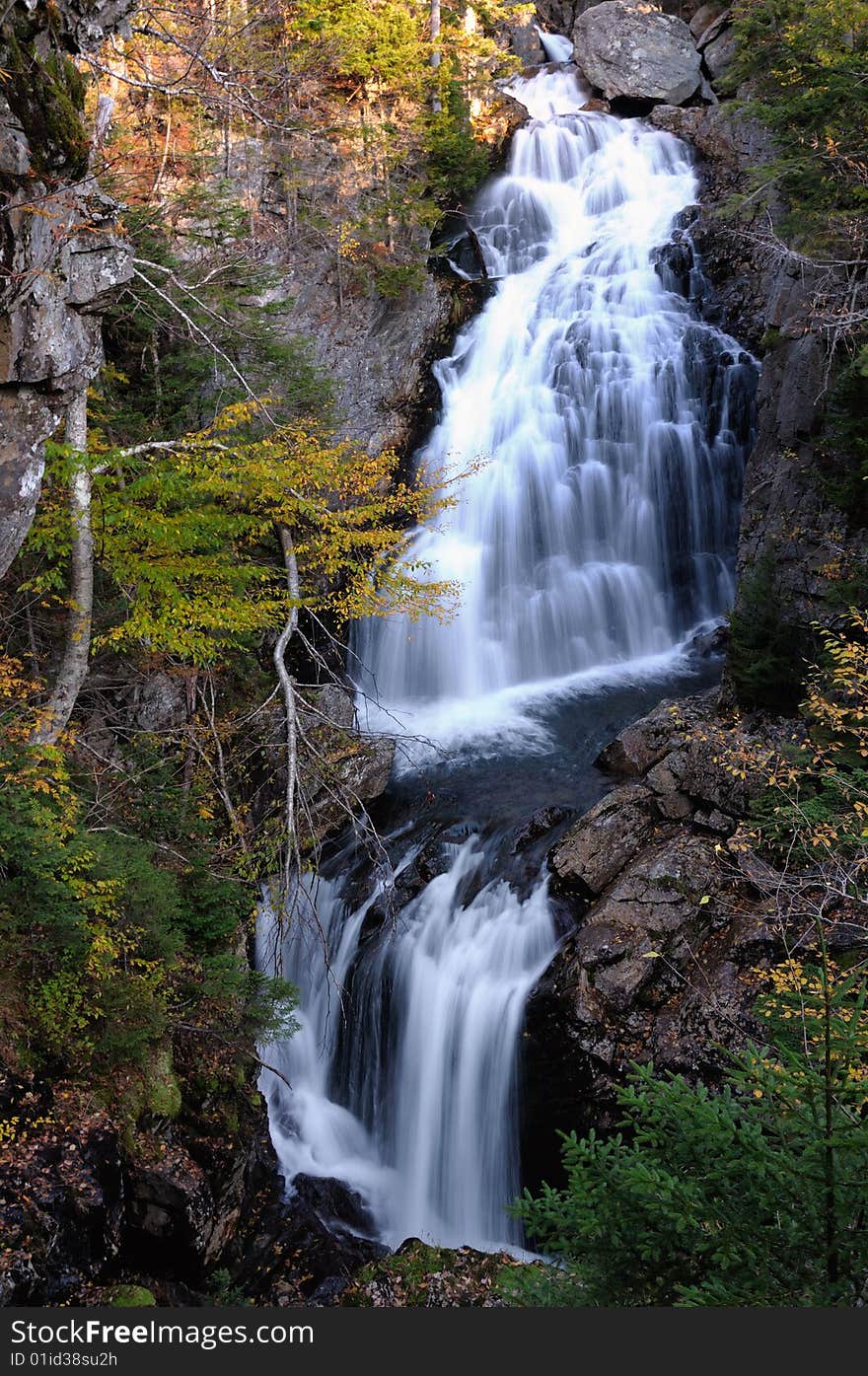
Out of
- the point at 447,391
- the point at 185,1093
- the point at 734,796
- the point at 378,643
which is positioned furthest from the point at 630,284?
the point at 185,1093

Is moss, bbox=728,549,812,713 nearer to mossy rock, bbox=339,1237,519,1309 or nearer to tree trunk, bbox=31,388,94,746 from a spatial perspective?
mossy rock, bbox=339,1237,519,1309

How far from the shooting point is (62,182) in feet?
19.9

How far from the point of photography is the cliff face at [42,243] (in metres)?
5.77

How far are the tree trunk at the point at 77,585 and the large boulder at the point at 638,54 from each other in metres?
19.5

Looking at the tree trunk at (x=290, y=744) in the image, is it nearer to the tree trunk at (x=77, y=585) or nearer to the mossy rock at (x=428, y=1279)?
the tree trunk at (x=77, y=585)

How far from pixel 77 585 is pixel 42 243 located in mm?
2500

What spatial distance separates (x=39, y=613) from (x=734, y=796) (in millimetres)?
7357

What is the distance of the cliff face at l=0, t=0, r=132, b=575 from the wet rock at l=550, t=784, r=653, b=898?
5.72 meters

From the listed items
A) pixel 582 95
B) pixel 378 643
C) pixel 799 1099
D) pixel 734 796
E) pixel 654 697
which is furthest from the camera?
pixel 582 95

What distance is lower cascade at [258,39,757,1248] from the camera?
8.27m

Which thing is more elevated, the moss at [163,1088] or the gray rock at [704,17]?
the gray rock at [704,17]

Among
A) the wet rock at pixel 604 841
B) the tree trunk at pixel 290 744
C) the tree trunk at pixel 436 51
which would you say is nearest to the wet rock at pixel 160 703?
the tree trunk at pixel 290 744

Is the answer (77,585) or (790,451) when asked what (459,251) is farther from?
(77,585)

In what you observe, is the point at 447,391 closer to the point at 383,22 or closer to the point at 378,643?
the point at 378,643
